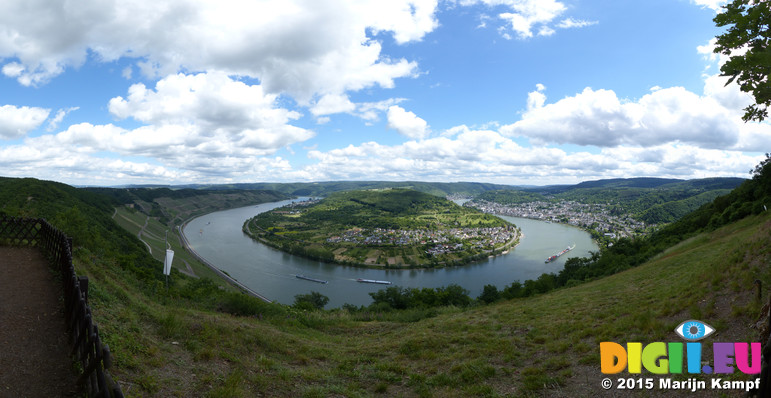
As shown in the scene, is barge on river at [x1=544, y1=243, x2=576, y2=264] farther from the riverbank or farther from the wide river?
the riverbank

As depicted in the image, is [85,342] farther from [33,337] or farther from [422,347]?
[422,347]

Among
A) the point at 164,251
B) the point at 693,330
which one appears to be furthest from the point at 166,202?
the point at 693,330

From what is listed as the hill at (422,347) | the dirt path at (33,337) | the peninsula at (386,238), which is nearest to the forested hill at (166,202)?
the peninsula at (386,238)

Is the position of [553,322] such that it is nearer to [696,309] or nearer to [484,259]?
[696,309]

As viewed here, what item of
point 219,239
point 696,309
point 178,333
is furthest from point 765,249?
point 219,239

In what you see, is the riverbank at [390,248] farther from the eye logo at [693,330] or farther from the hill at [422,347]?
the eye logo at [693,330]

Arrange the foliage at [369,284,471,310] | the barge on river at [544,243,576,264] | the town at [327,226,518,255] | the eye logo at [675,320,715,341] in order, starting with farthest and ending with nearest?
the town at [327,226,518,255] → the barge on river at [544,243,576,264] → the foliage at [369,284,471,310] → the eye logo at [675,320,715,341]

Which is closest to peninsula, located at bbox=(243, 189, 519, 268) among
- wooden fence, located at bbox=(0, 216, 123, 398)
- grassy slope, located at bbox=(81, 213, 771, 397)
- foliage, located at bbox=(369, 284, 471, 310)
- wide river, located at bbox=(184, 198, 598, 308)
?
wide river, located at bbox=(184, 198, 598, 308)
